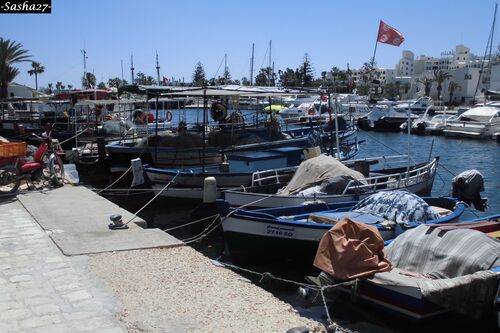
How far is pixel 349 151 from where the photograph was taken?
22172 mm

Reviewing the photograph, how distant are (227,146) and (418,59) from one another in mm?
175744

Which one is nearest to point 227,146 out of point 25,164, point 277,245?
point 25,164

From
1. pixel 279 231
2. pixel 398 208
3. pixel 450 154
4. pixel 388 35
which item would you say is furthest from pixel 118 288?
pixel 450 154

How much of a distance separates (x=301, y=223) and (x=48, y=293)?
502 cm

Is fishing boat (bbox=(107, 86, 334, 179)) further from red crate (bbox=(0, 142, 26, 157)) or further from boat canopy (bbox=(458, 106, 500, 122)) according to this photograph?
boat canopy (bbox=(458, 106, 500, 122))

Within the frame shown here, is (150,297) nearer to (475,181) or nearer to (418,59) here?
(475,181)

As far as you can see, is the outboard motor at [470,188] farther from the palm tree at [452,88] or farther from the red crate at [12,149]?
the palm tree at [452,88]

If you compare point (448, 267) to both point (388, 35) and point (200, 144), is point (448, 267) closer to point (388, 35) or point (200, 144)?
point (388, 35)

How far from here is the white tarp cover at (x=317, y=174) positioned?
1285cm

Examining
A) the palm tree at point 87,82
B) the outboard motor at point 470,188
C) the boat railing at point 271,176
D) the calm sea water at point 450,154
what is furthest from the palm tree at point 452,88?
the boat railing at point 271,176

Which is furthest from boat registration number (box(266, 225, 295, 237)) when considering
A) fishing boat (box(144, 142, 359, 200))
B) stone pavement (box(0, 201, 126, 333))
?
fishing boat (box(144, 142, 359, 200))

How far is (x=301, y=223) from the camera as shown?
32.1 ft

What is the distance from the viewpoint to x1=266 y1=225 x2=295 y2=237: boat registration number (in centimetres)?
992

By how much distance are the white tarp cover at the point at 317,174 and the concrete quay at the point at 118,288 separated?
4.84 m
